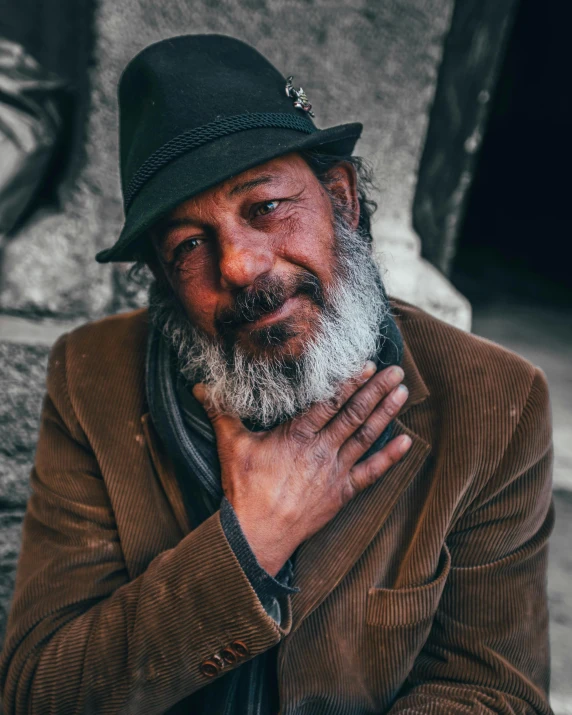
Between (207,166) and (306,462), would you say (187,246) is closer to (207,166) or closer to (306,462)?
(207,166)

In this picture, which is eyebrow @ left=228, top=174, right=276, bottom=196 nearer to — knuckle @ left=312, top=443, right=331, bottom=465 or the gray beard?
the gray beard

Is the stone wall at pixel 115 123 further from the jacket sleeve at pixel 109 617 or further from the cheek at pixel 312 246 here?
the cheek at pixel 312 246

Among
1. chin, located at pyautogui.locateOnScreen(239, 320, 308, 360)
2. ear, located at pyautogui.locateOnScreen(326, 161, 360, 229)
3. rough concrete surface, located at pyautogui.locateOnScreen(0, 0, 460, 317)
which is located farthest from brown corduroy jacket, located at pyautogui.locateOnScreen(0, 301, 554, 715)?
rough concrete surface, located at pyautogui.locateOnScreen(0, 0, 460, 317)

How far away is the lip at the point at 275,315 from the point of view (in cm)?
156

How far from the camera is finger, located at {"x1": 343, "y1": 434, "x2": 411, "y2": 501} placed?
1.58 m

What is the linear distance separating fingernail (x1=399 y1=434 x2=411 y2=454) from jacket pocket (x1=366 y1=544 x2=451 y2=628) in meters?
0.29

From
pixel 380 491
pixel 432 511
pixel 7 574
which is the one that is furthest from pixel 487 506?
pixel 7 574

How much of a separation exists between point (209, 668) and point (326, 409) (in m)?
0.64

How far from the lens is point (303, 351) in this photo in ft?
5.26

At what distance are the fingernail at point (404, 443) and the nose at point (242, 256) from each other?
53cm

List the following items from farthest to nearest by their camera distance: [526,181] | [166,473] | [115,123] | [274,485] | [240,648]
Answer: [526,181], [115,123], [166,473], [274,485], [240,648]

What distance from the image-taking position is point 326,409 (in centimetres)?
159

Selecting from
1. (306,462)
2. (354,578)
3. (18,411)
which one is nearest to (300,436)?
(306,462)

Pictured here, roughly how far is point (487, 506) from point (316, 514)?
44cm
